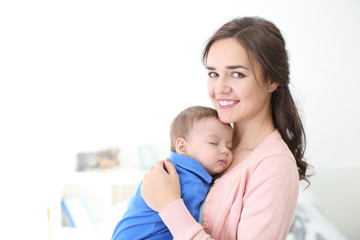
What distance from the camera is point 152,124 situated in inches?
148

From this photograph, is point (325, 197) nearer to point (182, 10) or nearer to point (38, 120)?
point (182, 10)

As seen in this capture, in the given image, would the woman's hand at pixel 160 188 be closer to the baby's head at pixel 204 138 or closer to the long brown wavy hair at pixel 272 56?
the baby's head at pixel 204 138

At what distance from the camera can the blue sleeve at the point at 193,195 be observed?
57.7 inches

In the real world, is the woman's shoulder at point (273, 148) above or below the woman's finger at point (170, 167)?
above

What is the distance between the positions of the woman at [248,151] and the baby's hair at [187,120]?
0.11 m

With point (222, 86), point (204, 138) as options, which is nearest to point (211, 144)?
point (204, 138)

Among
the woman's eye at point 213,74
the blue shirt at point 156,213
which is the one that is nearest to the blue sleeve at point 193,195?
the blue shirt at point 156,213

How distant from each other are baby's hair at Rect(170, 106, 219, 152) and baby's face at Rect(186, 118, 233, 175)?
0.02 meters

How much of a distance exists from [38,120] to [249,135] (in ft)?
8.90

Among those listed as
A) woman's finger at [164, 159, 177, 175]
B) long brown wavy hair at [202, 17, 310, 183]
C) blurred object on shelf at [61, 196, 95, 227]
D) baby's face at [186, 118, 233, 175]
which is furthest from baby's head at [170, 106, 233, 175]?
blurred object on shelf at [61, 196, 95, 227]

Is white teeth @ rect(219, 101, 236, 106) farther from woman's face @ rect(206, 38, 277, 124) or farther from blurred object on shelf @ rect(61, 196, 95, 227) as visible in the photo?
blurred object on shelf @ rect(61, 196, 95, 227)

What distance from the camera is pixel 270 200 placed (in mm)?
1291

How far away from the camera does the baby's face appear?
1584 millimetres

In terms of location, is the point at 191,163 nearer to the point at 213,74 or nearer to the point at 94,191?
the point at 213,74
